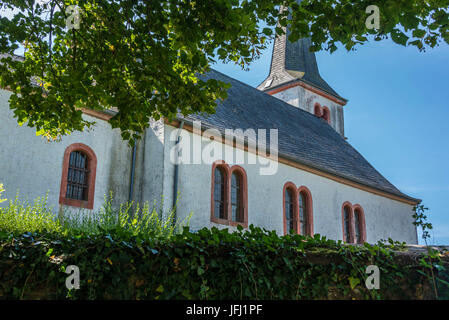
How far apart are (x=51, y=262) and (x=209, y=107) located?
3.73m

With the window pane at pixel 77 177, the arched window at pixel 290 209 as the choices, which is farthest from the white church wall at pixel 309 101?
the window pane at pixel 77 177

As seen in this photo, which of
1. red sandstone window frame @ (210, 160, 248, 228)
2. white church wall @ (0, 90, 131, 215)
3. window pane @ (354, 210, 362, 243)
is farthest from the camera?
window pane @ (354, 210, 362, 243)

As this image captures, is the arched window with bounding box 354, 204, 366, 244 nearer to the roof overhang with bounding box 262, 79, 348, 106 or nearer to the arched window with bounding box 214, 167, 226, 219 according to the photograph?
the arched window with bounding box 214, 167, 226, 219

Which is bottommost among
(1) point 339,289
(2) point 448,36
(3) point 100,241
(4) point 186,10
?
(1) point 339,289

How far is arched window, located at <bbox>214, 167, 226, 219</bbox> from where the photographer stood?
1476 centimetres

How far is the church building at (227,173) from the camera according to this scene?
1202 cm

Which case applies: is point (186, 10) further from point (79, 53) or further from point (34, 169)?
point (34, 169)

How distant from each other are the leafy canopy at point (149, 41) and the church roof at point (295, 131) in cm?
740

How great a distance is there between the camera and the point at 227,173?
15039mm

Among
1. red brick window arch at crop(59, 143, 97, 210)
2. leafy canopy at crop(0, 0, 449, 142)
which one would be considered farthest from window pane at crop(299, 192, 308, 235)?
leafy canopy at crop(0, 0, 449, 142)

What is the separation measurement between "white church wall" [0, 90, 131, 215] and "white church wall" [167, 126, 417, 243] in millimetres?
2068

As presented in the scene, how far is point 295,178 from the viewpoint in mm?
17422

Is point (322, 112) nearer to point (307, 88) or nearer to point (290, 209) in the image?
point (307, 88)

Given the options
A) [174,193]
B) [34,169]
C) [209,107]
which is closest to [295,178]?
[174,193]
